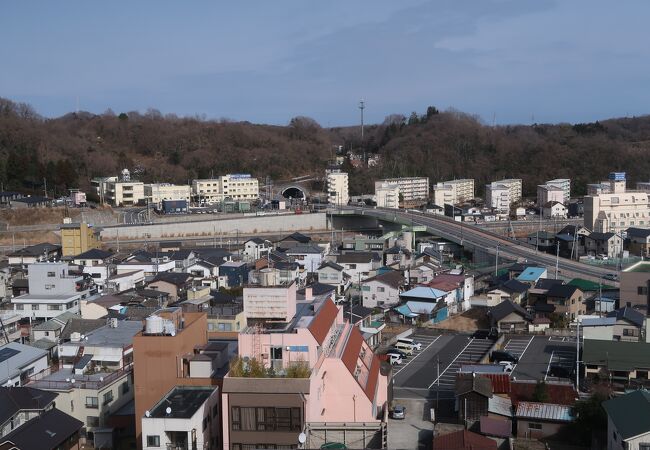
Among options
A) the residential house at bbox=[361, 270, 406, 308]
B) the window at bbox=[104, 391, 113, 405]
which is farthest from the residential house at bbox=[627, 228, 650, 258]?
the window at bbox=[104, 391, 113, 405]

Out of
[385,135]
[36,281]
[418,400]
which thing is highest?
[385,135]

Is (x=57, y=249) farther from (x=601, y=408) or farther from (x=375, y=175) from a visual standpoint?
(x=375, y=175)

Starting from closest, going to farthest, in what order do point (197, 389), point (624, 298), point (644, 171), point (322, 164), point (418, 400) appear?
point (197, 389) < point (418, 400) < point (624, 298) < point (644, 171) < point (322, 164)

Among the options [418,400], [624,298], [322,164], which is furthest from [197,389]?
[322,164]

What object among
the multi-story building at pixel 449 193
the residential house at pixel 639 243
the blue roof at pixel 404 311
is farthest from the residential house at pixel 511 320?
the multi-story building at pixel 449 193

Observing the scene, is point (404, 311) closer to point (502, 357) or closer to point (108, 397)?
point (502, 357)

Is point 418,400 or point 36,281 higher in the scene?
point 36,281

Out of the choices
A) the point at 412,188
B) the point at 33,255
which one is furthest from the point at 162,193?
the point at 412,188
